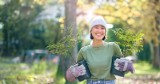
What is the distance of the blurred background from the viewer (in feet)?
23.8

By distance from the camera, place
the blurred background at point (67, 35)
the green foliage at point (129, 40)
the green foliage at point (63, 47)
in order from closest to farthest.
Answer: the green foliage at point (63, 47) → the green foliage at point (129, 40) → the blurred background at point (67, 35)

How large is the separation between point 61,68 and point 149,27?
837cm

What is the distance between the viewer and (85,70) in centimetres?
544

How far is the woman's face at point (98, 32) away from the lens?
5.45 m

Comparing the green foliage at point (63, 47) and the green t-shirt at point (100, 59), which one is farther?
the green foliage at point (63, 47)

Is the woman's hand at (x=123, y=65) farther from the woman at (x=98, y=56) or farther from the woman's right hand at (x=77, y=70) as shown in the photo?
the woman's right hand at (x=77, y=70)

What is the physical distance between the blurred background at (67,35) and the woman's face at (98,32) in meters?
0.66

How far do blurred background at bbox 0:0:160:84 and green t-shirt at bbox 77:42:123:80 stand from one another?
78 cm

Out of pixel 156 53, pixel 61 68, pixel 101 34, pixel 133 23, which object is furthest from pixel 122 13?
pixel 101 34

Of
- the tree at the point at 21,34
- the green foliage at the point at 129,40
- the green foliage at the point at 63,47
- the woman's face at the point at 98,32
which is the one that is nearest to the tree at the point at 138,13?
the tree at the point at 21,34

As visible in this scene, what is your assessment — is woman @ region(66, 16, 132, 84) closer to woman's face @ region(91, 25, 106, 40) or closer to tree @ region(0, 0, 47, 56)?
woman's face @ region(91, 25, 106, 40)

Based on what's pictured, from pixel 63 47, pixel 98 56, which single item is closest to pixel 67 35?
pixel 63 47

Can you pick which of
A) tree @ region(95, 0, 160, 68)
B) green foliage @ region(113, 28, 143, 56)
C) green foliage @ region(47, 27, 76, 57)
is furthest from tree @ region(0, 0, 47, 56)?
green foliage @ region(47, 27, 76, 57)

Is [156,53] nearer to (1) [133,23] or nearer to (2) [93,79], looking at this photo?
(1) [133,23]
